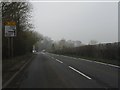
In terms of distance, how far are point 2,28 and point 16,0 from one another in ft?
11.8

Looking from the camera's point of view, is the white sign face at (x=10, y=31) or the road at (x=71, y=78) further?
the white sign face at (x=10, y=31)

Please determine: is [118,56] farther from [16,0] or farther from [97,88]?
[97,88]

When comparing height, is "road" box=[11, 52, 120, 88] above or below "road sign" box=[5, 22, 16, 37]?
below

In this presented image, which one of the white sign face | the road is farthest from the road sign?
the road

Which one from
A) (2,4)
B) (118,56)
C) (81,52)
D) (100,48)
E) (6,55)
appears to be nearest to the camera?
(2,4)

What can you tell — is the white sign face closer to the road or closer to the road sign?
the road sign

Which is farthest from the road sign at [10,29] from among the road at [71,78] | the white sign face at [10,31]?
the road at [71,78]

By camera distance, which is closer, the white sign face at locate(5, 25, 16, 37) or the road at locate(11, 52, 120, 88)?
the road at locate(11, 52, 120, 88)

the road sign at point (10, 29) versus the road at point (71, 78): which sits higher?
the road sign at point (10, 29)

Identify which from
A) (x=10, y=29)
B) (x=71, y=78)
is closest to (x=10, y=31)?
(x=10, y=29)

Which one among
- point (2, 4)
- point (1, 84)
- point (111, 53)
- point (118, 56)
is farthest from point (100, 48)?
point (1, 84)

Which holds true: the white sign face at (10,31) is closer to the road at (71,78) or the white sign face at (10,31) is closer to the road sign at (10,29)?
the road sign at (10,29)

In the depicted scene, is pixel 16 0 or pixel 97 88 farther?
pixel 16 0

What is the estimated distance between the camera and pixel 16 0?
28.8 meters
